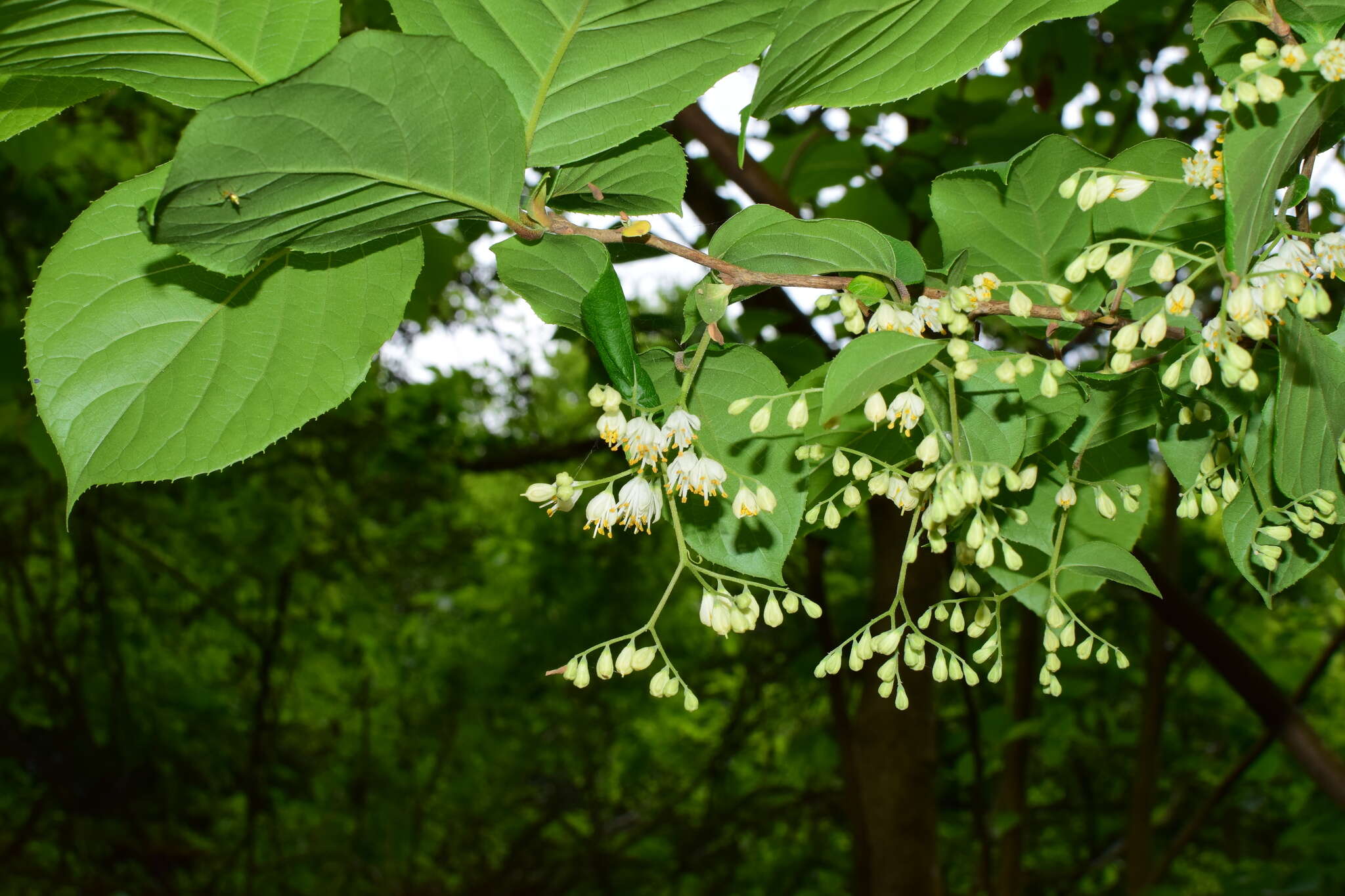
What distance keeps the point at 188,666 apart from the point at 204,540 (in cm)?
75

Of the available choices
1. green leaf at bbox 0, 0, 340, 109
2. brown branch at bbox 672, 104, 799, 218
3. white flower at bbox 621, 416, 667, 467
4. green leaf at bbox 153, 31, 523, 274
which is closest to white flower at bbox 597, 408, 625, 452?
white flower at bbox 621, 416, 667, 467

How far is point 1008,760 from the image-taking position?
2023mm

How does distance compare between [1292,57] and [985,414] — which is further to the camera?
[985,414]

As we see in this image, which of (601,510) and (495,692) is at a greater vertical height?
(495,692)

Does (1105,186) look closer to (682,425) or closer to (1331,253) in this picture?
(1331,253)

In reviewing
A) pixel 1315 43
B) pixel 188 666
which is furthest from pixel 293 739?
pixel 1315 43

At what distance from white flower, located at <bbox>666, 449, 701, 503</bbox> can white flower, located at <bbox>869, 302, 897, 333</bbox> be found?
4.9 inches

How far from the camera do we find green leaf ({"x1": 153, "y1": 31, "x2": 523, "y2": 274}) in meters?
0.35

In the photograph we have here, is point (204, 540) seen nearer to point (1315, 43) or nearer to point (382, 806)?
point (382, 806)

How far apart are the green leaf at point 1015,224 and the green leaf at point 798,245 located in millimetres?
81

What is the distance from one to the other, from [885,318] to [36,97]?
1.59ft

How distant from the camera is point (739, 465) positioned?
1.76ft

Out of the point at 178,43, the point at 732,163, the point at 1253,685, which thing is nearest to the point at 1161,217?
the point at 178,43

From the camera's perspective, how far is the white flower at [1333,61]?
0.35 meters
